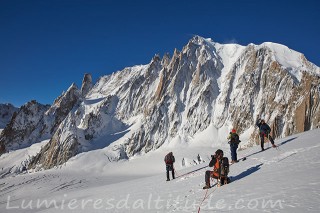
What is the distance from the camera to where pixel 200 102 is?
452ft

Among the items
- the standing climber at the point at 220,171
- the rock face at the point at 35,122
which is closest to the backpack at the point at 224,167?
the standing climber at the point at 220,171

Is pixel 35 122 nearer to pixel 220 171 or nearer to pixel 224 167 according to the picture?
pixel 220 171

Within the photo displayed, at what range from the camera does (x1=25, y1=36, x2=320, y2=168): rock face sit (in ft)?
348

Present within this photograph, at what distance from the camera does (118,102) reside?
17012 cm

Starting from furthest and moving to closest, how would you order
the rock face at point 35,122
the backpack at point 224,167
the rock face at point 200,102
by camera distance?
the rock face at point 35,122 → the rock face at point 200,102 → the backpack at point 224,167

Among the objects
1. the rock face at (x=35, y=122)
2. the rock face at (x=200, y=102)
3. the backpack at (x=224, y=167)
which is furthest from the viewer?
the rock face at (x=35, y=122)

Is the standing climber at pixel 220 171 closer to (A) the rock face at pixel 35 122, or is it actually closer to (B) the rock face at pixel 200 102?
(B) the rock face at pixel 200 102

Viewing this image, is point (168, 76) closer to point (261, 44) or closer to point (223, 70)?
point (223, 70)

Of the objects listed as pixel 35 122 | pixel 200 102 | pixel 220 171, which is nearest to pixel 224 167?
pixel 220 171

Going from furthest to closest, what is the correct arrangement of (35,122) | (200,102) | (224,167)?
(35,122) → (200,102) → (224,167)

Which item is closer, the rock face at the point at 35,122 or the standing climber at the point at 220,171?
the standing climber at the point at 220,171

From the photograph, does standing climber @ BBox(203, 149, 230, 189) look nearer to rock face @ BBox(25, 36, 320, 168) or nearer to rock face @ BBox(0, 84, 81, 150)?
rock face @ BBox(25, 36, 320, 168)

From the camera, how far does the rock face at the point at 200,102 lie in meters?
106

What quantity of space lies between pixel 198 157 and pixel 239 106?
1130 inches
